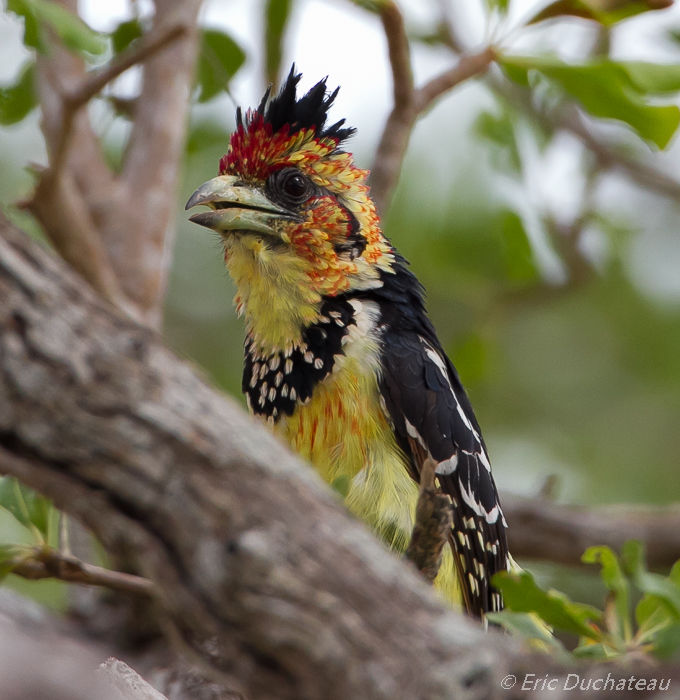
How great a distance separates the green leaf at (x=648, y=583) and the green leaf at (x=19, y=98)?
314 centimetres

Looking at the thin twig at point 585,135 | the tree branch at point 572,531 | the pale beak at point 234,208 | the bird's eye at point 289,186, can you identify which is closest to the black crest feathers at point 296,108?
the bird's eye at point 289,186

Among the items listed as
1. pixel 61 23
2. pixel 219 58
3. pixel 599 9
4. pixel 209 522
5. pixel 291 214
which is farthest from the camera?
pixel 219 58

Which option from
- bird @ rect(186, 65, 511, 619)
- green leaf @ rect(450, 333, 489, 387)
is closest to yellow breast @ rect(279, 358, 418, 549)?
bird @ rect(186, 65, 511, 619)

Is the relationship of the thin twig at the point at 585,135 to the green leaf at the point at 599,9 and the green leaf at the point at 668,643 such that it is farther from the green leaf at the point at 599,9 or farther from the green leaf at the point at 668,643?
the green leaf at the point at 668,643

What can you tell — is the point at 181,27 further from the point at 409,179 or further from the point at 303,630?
the point at 409,179

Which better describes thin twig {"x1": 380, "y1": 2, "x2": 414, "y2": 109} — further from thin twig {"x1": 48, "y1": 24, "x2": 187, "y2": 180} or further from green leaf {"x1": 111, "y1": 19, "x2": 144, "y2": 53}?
green leaf {"x1": 111, "y1": 19, "x2": 144, "y2": 53}

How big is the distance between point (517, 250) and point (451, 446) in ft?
6.62

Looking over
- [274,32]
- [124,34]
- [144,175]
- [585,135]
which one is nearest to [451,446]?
[144,175]

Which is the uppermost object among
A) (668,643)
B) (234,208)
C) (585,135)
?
(585,135)

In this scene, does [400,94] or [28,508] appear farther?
[400,94]

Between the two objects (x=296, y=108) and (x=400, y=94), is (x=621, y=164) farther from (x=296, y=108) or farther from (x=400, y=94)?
(x=296, y=108)

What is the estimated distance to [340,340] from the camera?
2828 millimetres

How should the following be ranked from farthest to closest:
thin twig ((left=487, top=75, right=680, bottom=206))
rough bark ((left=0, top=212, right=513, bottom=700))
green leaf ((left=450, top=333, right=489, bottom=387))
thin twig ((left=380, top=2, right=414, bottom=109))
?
thin twig ((left=487, top=75, right=680, bottom=206)), green leaf ((left=450, top=333, right=489, bottom=387)), thin twig ((left=380, top=2, right=414, bottom=109)), rough bark ((left=0, top=212, right=513, bottom=700))

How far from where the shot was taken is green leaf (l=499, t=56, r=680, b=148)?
9.58ft
